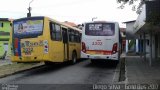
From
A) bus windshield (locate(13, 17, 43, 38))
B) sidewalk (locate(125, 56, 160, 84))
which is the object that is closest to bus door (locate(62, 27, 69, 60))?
bus windshield (locate(13, 17, 43, 38))

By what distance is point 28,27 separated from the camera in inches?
786

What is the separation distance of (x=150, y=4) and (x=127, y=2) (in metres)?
1.51

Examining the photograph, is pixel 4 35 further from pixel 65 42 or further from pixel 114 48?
pixel 114 48

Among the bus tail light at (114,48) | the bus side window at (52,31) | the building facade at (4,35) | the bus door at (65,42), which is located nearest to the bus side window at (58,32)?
the bus side window at (52,31)

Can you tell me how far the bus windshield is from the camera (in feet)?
64.4

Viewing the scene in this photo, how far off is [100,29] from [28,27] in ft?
18.3

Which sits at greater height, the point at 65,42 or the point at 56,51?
the point at 65,42

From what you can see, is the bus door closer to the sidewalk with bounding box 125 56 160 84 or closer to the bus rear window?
the bus rear window

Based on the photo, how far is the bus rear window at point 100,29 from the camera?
23.4 m

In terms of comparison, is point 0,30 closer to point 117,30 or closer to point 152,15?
point 117,30

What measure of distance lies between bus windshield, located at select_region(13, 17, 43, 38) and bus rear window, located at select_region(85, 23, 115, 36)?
5.07 m

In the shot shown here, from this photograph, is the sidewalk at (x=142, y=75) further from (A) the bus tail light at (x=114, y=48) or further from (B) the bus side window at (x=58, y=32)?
(B) the bus side window at (x=58, y=32)

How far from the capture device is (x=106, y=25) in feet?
77.5

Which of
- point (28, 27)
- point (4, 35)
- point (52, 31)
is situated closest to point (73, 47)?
point (52, 31)
